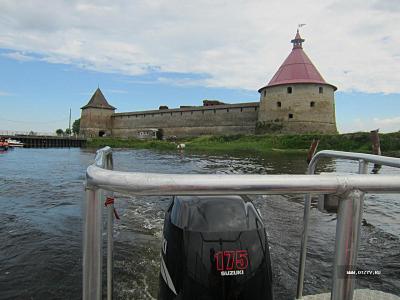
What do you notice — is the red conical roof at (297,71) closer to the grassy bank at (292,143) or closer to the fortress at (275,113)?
the fortress at (275,113)

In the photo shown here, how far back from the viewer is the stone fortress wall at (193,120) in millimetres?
50547

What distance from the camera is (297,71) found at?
46.3 meters

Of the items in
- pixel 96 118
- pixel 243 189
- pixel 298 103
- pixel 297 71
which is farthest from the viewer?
pixel 96 118

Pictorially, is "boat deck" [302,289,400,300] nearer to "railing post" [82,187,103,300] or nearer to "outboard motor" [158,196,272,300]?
"outboard motor" [158,196,272,300]

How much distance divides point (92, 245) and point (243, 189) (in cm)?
56

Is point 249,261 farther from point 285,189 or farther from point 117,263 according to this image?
point 117,263

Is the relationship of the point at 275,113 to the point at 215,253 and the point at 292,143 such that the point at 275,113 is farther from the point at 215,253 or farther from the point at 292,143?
the point at 215,253

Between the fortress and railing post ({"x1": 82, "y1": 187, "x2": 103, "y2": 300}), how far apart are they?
45.2m

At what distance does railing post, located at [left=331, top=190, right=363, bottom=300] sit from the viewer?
1.10m

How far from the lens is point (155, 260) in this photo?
414 centimetres

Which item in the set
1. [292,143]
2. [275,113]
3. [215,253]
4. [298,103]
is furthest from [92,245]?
[298,103]

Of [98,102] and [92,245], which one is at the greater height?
[98,102]

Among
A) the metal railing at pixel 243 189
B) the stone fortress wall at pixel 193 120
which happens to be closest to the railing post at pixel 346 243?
the metal railing at pixel 243 189

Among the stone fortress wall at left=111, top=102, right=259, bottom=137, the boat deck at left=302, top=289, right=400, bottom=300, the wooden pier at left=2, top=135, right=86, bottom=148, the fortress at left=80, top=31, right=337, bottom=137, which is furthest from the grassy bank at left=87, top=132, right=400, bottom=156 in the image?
the boat deck at left=302, top=289, right=400, bottom=300
